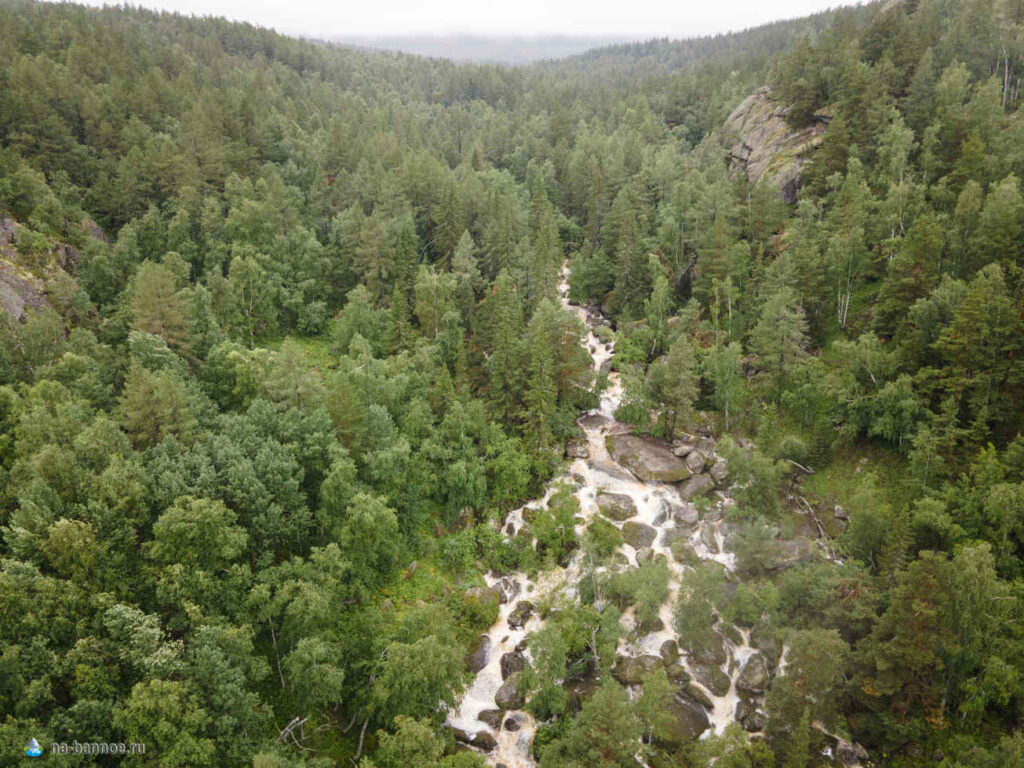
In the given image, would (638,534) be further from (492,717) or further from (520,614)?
(492,717)

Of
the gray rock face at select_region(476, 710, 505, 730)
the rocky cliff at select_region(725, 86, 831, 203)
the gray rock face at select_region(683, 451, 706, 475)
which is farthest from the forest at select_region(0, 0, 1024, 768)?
the gray rock face at select_region(683, 451, 706, 475)

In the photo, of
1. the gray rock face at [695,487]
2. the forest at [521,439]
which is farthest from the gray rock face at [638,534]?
the gray rock face at [695,487]

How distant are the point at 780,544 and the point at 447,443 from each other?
1208 inches

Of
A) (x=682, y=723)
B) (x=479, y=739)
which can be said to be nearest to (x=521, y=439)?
(x=479, y=739)

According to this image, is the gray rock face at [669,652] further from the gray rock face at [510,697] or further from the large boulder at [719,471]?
the large boulder at [719,471]

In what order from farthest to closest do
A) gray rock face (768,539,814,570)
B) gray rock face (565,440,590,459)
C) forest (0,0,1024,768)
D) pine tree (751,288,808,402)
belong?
1. gray rock face (565,440,590,459)
2. pine tree (751,288,808,402)
3. gray rock face (768,539,814,570)
4. forest (0,0,1024,768)

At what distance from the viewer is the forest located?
3797 cm

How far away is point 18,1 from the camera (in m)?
197

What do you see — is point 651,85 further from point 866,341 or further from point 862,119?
point 866,341

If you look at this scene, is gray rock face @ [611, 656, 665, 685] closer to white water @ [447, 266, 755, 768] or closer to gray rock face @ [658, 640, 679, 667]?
gray rock face @ [658, 640, 679, 667]

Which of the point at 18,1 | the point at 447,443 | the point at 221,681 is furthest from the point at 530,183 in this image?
the point at 18,1

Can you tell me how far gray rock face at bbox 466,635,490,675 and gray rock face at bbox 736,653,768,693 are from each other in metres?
19.1

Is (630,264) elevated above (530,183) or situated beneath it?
situated beneath

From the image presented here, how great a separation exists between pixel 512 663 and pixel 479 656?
9.07ft
